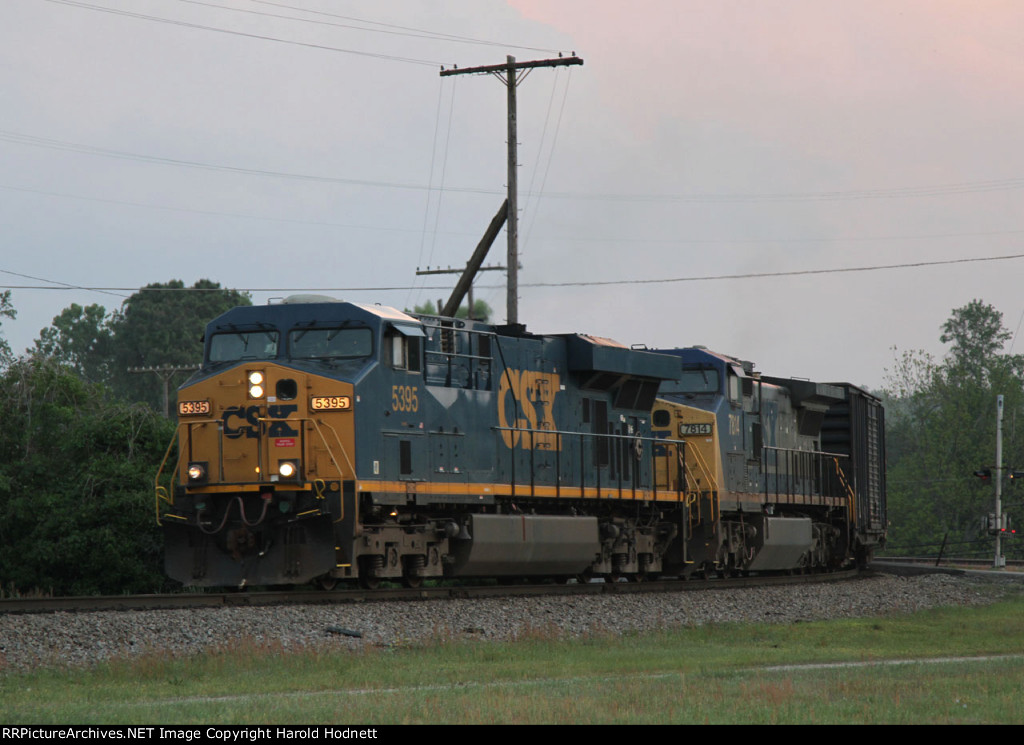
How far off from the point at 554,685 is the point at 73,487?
18.4 meters

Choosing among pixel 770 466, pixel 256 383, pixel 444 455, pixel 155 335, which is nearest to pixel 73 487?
pixel 256 383

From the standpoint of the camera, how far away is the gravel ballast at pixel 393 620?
13273 millimetres

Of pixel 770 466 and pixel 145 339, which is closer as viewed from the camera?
pixel 770 466

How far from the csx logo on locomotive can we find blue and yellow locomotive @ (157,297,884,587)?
0.08ft

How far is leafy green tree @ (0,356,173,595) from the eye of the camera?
85.7 ft

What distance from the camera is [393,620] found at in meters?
16.2

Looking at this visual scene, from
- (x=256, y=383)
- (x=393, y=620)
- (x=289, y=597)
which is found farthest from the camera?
(x=256, y=383)

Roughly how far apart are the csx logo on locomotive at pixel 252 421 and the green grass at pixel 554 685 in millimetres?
4335

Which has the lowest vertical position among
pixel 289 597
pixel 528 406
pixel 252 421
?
pixel 289 597

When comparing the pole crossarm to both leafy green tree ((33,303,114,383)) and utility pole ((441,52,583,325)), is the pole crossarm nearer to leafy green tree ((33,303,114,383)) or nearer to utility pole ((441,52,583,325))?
utility pole ((441,52,583,325))

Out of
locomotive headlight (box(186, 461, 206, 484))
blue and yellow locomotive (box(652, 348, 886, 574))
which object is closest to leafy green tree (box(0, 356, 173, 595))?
locomotive headlight (box(186, 461, 206, 484))

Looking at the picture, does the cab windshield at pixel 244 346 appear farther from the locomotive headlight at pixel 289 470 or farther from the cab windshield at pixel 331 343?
the locomotive headlight at pixel 289 470

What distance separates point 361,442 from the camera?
703 inches

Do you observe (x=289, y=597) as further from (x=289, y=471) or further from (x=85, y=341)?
(x=85, y=341)
